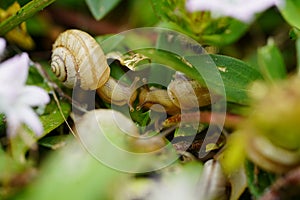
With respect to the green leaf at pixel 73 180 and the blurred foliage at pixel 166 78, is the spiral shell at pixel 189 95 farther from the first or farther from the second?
the green leaf at pixel 73 180

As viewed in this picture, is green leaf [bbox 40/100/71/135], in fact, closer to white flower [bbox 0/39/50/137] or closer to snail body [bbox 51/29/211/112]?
snail body [bbox 51/29/211/112]

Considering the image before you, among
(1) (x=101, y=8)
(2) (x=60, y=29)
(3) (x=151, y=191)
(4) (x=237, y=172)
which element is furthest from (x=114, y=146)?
(2) (x=60, y=29)

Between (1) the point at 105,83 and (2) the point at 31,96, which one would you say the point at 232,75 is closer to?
(1) the point at 105,83

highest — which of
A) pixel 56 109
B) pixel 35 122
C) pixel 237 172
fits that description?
pixel 35 122

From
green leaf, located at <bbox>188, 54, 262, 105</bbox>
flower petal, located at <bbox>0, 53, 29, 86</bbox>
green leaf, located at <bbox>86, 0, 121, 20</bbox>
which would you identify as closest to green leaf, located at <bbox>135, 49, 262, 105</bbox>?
green leaf, located at <bbox>188, 54, 262, 105</bbox>

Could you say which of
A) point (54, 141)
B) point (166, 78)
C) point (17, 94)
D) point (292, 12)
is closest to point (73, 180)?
point (17, 94)

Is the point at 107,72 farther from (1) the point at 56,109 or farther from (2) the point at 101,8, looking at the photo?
(2) the point at 101,8
